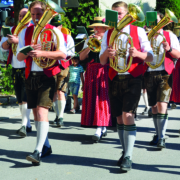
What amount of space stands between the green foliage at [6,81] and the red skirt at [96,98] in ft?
13.8

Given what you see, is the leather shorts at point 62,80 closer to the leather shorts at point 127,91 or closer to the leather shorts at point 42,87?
the leather shorts at point 42,87

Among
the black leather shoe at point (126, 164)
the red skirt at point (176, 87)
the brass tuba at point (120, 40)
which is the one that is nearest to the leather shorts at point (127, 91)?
the brass tuba at point (120, 40)

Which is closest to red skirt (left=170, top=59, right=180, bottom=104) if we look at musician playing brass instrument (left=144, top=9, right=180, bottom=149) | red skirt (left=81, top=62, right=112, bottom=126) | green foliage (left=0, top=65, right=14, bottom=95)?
musician playing brass instrument (left=144, top=9, right=180, bottom=149)

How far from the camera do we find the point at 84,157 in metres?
4.63

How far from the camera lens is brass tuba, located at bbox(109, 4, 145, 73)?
3.71 meters

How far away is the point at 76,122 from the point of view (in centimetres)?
709

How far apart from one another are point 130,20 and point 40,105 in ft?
4.82

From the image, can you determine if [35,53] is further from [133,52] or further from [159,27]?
[159,27]

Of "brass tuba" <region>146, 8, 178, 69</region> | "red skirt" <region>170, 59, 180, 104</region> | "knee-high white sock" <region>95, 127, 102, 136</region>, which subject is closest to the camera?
"brass tuba" <region>146, 8, 178, 69</region>

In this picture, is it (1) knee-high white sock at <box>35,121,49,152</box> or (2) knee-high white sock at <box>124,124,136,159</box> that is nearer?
(2) knee-high white sock at <box>124,124,136,159</box>

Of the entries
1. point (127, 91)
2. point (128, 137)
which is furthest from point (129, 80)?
point (128, 137)

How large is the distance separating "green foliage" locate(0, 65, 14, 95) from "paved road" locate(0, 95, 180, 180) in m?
3.11

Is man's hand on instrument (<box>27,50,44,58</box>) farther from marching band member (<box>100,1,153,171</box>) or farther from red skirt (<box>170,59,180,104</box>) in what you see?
red skirt (<box>170,59,180,104</box>)

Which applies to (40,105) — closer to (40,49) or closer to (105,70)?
(40,49)
